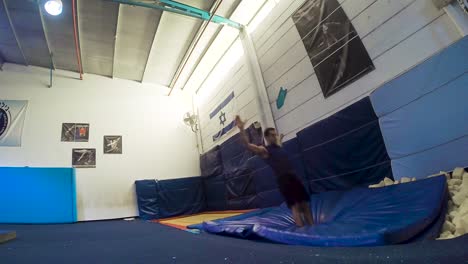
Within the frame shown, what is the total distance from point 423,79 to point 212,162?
4.91 metres

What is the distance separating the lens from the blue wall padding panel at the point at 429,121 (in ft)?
6.47

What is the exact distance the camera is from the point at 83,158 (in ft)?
19.7

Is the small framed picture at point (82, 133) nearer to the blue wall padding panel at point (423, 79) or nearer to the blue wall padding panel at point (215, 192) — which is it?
the blue wall padding panel at point (215, 192)

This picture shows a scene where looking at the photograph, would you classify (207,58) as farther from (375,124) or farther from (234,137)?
(375,124)

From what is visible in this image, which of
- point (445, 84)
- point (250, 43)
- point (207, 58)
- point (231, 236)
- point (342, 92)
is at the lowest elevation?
point (231, 236)

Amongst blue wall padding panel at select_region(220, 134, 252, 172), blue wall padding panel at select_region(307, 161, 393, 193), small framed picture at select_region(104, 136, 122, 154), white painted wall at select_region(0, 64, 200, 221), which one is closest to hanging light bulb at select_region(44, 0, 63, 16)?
white painted wall at select_region(0, 64, 200, 221)

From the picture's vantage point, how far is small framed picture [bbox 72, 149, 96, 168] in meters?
5.92

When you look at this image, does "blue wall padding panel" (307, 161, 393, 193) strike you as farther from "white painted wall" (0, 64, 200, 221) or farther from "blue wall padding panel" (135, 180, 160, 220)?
"white painted wall" (0, 64, 200, 221)

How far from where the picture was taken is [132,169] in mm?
6355

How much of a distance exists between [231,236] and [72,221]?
16.6ft

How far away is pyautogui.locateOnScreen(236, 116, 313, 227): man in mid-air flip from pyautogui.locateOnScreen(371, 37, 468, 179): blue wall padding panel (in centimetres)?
115

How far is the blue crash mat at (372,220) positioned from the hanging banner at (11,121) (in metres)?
6.17

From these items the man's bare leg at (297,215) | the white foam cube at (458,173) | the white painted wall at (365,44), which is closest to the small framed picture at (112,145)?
the white painted wall at (365,44)

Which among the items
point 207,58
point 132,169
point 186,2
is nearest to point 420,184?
point 186,2
